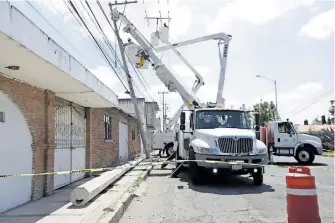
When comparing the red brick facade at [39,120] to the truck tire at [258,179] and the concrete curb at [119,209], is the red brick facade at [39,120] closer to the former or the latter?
the concrete curb at [119,209]

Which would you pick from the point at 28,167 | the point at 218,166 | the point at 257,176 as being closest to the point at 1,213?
the point at 28,167

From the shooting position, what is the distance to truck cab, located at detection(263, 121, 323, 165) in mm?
21797

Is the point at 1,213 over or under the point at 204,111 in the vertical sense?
under

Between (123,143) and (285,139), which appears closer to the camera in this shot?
(285,139)

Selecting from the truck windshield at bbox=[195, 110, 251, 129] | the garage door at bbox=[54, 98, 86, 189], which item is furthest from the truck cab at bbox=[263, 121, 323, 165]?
the garage door at bbox=[54, 98, 86, 189]

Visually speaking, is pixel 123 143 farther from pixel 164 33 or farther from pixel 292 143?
pixel 292 143

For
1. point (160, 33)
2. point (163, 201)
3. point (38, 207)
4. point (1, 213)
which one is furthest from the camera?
point (160, 33)

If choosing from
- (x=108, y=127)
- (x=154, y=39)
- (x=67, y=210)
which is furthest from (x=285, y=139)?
(x=67, y=210)

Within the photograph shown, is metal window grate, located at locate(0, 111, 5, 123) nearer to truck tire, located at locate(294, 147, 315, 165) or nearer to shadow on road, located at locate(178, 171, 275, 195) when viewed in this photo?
shadow on road, located at locate(178, 171, 275, 195)

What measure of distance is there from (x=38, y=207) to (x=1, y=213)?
0.87 metres

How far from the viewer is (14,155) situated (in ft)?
26.5

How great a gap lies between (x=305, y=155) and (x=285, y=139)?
146cm

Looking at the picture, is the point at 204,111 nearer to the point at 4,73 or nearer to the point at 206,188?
the point at 206,188

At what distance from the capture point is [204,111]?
13688 millimetres
